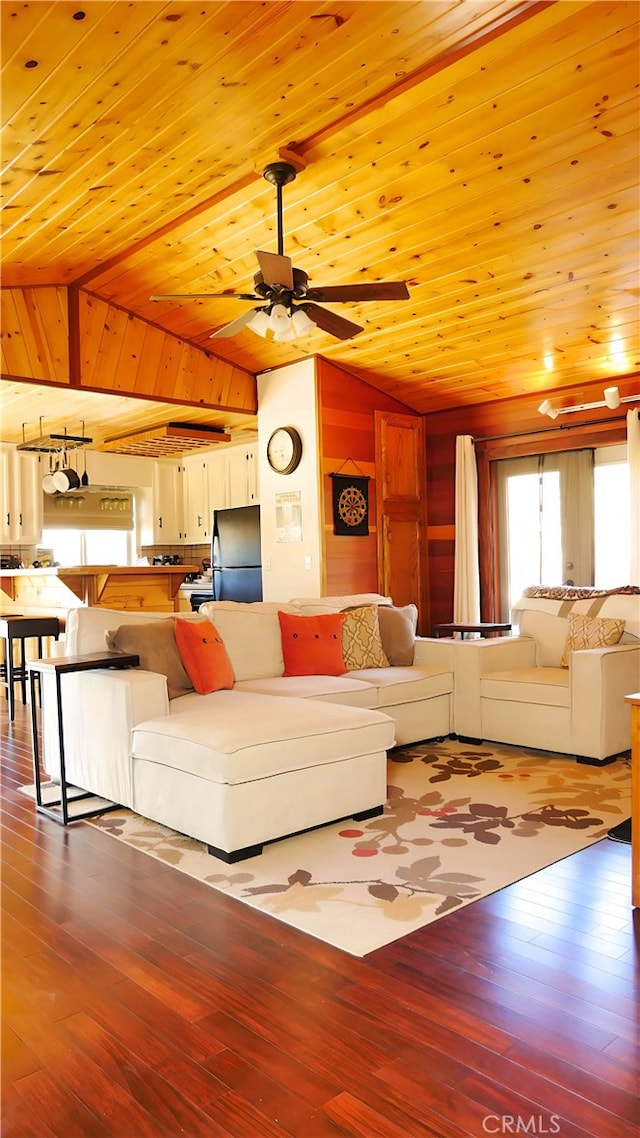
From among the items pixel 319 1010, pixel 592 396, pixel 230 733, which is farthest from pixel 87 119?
pixel 592 396

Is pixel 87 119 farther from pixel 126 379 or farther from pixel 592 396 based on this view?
pixel 592 396

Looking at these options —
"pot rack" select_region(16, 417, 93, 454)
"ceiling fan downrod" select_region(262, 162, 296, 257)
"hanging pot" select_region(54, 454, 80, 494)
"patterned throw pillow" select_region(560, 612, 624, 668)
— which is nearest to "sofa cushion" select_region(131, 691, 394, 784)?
"patterned throw pillow" select_region(560, 612, 624, 668)

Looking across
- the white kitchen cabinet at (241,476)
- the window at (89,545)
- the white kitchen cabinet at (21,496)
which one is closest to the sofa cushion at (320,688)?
the white kitchen cabinet at (241,476)

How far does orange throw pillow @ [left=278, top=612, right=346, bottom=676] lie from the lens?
460 cm

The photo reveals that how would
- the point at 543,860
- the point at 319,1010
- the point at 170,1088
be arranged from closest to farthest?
the point at 170,1088 < the point at 319,1010 < the point at 543,860

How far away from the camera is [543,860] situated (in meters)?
2.90

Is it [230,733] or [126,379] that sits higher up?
[126,379]

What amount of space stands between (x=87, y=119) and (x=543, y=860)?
3462 millimetres

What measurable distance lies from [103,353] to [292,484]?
1.80 metres

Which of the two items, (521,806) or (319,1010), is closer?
(319,1010)

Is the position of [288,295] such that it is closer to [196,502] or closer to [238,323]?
[238,323]

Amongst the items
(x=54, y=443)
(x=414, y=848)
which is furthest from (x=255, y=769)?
(x=54, y=443)

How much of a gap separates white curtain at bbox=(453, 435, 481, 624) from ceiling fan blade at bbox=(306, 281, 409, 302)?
3140mm

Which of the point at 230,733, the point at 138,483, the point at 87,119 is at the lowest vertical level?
the point at 230,733
